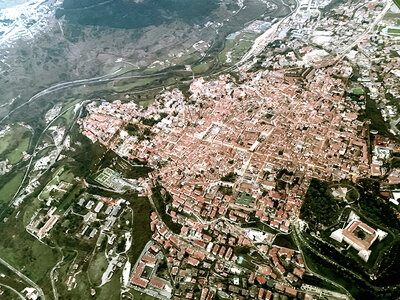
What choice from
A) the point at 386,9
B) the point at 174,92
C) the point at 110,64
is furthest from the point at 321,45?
the point at 110,64

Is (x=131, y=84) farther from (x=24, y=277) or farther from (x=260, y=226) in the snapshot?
(x=260, y=226)

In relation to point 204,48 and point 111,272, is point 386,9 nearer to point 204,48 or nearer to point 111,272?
point 204,48

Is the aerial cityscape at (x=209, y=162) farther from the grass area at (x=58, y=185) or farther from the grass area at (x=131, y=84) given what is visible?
the grass area at (x=131, y=84)

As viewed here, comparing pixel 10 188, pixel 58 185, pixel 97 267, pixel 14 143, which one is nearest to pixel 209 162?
pixel 97 267

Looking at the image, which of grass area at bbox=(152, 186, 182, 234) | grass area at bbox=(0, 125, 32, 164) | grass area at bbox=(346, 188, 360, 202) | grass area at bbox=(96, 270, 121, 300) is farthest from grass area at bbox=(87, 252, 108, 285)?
grass area at bbox=(346, 188, 360, 202)

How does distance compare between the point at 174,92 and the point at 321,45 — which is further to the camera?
the point at 321,45

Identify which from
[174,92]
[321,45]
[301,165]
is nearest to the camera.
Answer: [301,165]
